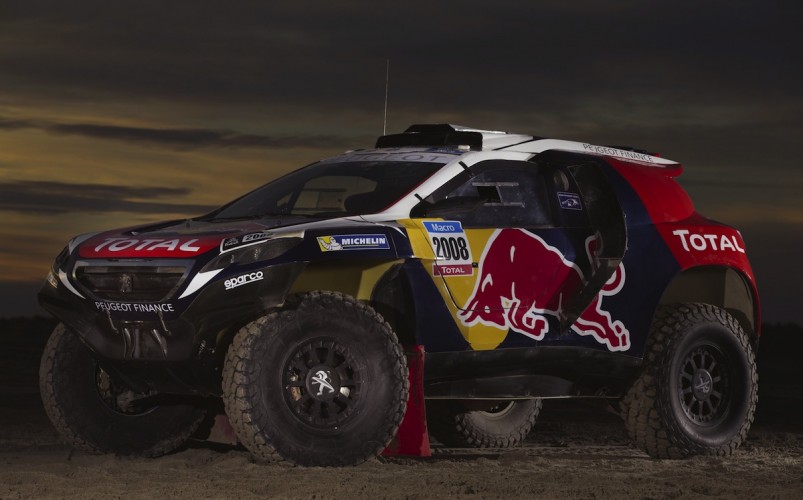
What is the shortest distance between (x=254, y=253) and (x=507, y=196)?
6.34 feet

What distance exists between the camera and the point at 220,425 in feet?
31.0

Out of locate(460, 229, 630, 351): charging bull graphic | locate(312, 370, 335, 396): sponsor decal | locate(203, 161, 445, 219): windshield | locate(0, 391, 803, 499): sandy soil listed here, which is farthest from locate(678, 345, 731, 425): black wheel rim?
locate(312, 370, 335, 396): sponsor decal

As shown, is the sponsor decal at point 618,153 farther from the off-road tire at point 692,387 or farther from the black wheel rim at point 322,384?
the black wheel rim at point 322,384

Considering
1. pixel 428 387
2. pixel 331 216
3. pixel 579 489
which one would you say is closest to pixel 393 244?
pixel 331 216

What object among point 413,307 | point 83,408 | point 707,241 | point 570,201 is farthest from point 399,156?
point 83,408

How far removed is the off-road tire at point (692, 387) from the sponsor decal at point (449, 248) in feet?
6.28

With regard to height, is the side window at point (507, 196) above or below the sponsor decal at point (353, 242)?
above

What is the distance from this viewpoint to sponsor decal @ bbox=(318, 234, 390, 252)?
7945 mm

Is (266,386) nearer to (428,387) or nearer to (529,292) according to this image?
(428,387)

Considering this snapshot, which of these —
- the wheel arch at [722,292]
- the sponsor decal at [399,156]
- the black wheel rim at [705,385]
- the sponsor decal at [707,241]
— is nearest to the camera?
the sponsor decal at [399,156]

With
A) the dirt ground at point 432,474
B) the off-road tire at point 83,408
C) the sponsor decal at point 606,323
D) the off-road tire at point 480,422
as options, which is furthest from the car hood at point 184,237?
the off-road tire at point 480,422

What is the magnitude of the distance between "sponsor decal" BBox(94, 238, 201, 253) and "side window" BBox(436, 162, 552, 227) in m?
1.68

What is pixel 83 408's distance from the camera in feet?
29.9

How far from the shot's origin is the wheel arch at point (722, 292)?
10305mm
